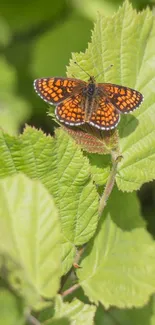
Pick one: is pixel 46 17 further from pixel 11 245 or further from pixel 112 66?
pixel 11 245

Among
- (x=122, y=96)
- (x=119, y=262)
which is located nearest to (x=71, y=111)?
(x=122, y=96)

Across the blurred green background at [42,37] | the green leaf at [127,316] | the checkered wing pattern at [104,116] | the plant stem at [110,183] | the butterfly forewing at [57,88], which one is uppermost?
the checkered wing pattern at [104,116]

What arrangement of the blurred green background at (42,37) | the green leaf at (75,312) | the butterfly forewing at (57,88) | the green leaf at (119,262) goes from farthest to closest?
the blurred green background at (42,37)
the butterfly forewing at (57,88)
the green leaf at (119,262)
the green leaf at (75,312)

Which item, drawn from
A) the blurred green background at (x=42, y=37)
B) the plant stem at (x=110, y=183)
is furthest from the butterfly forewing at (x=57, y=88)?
the blurred green background at (x=42, y=37)

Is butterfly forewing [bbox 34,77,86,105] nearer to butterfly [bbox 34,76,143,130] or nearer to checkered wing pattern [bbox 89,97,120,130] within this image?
butterfly [bbox 34,76,143,130]

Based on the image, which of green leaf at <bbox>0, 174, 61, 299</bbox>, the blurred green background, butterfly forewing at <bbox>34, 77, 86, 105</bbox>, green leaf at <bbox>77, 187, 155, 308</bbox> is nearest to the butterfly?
butterfly forewing at <bbox>34, 77, 86, 105</bbox>

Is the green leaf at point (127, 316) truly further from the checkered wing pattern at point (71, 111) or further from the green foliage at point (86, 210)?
the checkered wing pattern at point (71, 111)

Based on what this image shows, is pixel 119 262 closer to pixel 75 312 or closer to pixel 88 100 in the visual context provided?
pixel 75 312

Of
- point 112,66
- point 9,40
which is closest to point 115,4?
point 9,40
